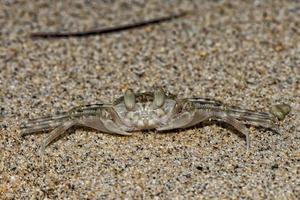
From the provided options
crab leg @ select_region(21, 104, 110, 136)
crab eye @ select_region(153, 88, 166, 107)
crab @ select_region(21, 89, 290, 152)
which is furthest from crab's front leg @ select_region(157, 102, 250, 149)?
crab leg @ select_region(21, 104, 110, 136)

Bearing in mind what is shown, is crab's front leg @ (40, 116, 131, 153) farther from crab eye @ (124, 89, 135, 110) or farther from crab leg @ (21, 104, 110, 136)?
crab eye @ (124, 89, 135, 110)

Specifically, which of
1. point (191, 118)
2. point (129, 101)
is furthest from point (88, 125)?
point (191, 118)

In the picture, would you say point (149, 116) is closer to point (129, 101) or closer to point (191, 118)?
point (129, 101)

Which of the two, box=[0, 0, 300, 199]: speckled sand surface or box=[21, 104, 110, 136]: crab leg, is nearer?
box=[0, 0, 300, 199]: speckled sand surface

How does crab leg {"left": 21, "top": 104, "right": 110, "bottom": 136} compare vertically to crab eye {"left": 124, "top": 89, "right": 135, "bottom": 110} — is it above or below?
below

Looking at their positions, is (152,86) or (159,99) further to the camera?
(152,86)
